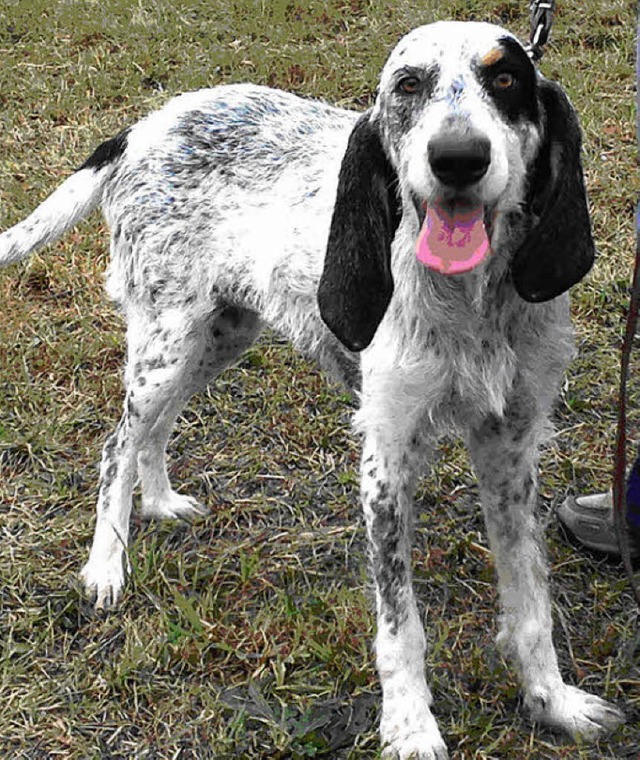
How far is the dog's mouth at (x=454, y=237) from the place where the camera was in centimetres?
248

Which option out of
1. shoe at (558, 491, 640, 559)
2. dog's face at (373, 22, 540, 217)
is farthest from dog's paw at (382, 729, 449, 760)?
dog's face at (373, 22, 540, 217)

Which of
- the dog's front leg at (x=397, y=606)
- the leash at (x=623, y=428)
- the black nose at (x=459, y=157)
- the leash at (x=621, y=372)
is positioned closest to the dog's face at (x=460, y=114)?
the black nose at (x=459, y=157)

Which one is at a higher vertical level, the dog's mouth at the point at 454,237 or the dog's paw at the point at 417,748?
the dog's mouth at the point at 454,237

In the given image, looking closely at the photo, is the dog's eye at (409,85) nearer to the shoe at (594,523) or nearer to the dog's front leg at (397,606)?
the dog's front leg at (397,606)

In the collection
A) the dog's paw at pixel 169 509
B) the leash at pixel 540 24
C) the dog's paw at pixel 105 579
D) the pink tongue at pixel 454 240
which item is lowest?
the dog's paw at pixel 169 509

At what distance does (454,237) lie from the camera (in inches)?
98.7

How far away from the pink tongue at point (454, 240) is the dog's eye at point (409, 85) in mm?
300

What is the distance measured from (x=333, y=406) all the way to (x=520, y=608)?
1561mm

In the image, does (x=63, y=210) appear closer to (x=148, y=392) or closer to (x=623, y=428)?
(x=148, y=392)

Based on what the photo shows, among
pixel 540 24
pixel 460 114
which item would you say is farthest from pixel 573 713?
pixel 540 24

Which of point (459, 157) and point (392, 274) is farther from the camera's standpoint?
point (392, 274)

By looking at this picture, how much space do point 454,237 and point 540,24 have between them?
2.90ft

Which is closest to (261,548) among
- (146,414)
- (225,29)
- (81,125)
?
(146,414)

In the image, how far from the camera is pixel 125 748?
3303 mm
